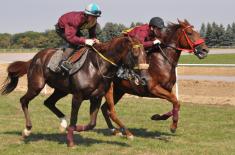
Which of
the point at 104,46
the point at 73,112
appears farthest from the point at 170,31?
the point at 73,112

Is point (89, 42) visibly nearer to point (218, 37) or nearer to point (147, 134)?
point (147, 134)

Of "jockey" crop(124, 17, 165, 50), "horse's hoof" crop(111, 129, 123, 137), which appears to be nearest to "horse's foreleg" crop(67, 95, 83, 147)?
"horse's hoof" crop(111, 129, 123, 137)

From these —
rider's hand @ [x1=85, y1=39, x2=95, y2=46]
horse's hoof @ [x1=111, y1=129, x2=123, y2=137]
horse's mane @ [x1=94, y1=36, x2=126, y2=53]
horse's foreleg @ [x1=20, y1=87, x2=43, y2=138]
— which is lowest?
horse's hoof @ [x1=111, y1=129, x2=123, y2=137]

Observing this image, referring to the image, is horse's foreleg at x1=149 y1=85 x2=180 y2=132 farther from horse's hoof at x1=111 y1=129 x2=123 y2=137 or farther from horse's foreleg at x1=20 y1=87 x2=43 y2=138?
horse's foreleg at x1=20 y1=87 x2=43 y2=138

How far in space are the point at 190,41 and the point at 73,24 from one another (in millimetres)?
2298

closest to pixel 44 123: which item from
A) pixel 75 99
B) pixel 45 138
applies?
pixel 45 138

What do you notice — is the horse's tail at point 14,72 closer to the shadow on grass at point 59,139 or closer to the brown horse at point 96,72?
the shadow on grass at point 59,139

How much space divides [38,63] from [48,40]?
8440cm

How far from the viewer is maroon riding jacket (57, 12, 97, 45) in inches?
292

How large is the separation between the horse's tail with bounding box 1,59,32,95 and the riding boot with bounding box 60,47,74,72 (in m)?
1.42

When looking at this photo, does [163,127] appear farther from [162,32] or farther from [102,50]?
[102,50]

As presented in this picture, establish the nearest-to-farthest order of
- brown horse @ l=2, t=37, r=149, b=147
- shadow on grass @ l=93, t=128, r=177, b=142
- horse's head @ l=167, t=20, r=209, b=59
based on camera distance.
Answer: brown horse @ l=2, t=37, r=149, b=147 < horse's head @ l=167, t=20, r=209, b=59 < shadow on grass @ l=93, t=128, r=177, b=142

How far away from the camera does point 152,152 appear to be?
7.23 meters

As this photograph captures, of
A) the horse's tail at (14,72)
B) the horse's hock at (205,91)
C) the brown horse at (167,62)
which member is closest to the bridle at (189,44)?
the brown horse at (167,62)
